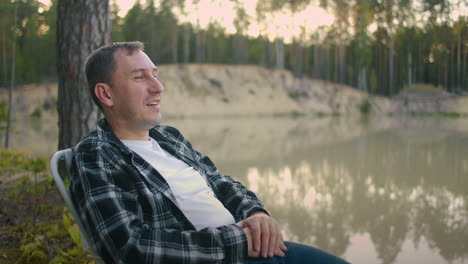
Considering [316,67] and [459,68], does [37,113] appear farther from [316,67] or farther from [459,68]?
[316,67]

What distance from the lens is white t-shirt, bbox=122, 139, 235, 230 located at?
1.76 m

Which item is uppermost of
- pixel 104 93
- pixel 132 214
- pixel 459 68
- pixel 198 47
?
pixel 198 47

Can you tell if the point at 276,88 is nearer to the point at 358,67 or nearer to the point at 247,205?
the point at 358,67

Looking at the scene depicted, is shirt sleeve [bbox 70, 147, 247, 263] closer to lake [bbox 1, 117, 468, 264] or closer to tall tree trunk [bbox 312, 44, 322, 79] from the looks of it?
lake [bbox 1, 117, 468, 264]

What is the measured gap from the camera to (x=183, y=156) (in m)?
2.00

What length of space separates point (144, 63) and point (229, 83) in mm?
41832

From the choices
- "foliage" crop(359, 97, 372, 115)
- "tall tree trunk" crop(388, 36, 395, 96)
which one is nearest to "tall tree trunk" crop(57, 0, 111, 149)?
"tall tree trunk" crop(388, 36, 395, 96)

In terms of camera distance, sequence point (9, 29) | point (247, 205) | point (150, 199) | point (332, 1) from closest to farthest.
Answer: point (150, 199)
point (247, 205)
point (9, 29)
point (332, 1)

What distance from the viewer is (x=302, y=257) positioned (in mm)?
1688

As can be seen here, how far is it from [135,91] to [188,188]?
19.7 inches

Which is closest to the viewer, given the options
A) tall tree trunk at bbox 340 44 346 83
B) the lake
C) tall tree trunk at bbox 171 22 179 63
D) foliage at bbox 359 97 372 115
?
the lake

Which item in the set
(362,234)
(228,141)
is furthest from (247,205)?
(228,141)

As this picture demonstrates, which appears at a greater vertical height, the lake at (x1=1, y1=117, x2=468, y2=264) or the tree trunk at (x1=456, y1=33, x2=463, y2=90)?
the tree trunk at (x1=456, y1=33, x2=463, y2=90)

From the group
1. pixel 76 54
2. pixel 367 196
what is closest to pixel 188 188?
pixel 76 54
